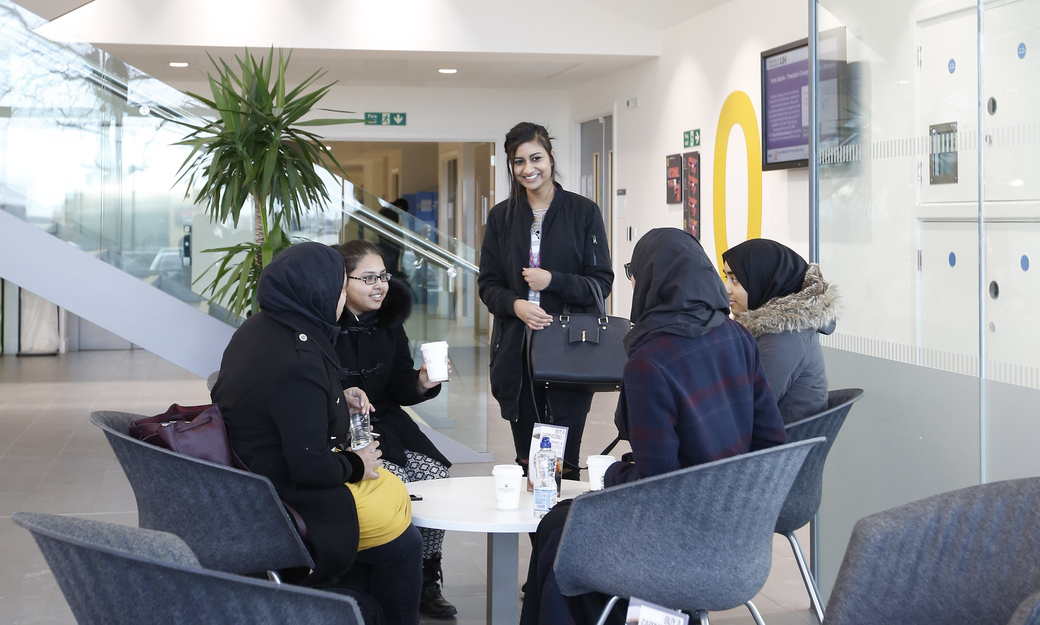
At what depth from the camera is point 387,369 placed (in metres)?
3.36

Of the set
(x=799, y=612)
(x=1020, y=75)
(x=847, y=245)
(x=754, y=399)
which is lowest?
(x=799, y=612)

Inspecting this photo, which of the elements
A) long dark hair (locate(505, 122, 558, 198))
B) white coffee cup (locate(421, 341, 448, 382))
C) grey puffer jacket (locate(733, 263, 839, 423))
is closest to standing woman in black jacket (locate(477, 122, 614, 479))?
long dark hair (locate(505, 122, 558, 198))

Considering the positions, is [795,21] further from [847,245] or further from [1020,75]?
[1020,75]

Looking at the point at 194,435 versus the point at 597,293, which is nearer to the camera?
the point at 194,435

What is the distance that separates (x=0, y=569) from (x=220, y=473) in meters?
2.08

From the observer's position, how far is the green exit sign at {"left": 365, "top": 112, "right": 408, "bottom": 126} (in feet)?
37.2

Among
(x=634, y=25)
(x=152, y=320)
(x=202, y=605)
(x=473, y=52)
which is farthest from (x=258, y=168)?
(x=634, y=25)

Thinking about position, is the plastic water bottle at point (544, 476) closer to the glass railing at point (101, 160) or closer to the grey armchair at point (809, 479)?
the grey armchair at point (809, 479)

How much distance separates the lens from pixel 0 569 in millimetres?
3762

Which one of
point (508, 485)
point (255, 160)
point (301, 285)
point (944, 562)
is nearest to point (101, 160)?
point (255, 160)

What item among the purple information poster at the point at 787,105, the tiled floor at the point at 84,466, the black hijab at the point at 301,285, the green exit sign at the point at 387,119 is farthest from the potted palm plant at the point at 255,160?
the green exit sign at the point at 387,119

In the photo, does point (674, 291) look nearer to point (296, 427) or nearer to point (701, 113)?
point (296, 427)

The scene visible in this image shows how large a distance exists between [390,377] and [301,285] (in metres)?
1.00

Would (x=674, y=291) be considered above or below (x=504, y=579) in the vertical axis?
above
